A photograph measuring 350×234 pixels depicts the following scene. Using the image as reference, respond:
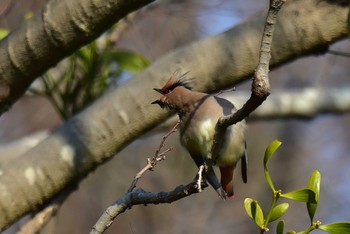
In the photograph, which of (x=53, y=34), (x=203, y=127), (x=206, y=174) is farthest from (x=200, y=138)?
(x=53, y=34)

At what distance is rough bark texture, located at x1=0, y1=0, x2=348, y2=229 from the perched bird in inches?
17.0

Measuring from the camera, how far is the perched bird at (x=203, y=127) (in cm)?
191

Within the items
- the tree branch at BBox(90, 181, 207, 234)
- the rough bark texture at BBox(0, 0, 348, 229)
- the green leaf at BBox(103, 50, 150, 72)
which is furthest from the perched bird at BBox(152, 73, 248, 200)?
the green leaf at BBox(103, 50, 150, 72)

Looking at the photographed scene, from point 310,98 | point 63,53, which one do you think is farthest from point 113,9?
point 310,98

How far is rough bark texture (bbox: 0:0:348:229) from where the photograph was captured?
2.47 metres

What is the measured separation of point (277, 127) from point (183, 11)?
2.76 meters

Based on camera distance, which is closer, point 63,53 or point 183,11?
point 63,53

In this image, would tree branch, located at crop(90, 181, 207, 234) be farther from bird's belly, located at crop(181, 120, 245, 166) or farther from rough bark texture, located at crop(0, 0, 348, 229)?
rough bark texture, located at crop(0, 0, 348, 229)

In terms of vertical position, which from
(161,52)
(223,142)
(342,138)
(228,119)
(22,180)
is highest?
(228,119)

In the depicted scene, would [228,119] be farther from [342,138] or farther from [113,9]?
[342,138]

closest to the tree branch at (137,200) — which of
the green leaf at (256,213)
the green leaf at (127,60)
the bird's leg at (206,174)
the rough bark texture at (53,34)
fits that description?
the bird's leg at (206,174)

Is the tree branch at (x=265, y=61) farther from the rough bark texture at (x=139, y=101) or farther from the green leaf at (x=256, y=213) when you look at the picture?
the rough bark texture at (x=139, y=101)

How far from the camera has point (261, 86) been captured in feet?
4.87

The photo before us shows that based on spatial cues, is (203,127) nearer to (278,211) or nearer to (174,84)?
(174,84)
